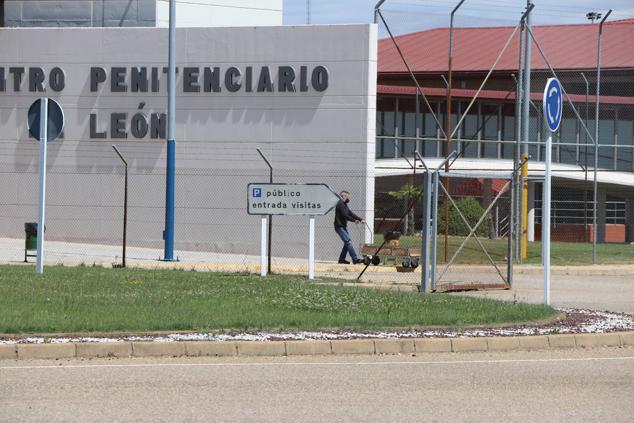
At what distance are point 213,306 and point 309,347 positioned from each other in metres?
3.11

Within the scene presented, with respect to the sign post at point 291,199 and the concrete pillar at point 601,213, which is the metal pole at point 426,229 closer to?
the sign post at point 291,199

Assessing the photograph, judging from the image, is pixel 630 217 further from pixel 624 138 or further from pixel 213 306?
pixel 213 306

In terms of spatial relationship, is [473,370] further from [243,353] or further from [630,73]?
[630,73]

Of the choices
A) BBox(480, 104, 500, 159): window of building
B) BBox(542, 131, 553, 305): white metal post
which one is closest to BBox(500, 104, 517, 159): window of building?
BBox(480, 104, 500, 159): window of building

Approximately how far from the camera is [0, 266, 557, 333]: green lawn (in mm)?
13406

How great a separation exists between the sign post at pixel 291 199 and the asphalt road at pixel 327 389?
980 centimetres

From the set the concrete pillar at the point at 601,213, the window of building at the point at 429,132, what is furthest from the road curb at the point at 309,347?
the concrete pillar at the point at 601,213

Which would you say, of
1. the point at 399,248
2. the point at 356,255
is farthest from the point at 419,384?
the point at 356,255

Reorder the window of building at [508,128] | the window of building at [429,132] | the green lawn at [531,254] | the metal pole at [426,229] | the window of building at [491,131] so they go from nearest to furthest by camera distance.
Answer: the metal pole at [426,229] < the green lawn at [531,254] < the window of building at [508,128] < the window of building at [491,131] < the window of building at [429,132]

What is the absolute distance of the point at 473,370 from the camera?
37.4 feet

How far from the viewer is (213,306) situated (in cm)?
1525

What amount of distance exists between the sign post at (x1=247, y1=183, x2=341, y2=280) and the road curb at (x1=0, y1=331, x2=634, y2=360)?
30.0 feet

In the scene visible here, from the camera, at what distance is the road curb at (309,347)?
11703 mm

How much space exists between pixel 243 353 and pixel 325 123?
18.8 metres
